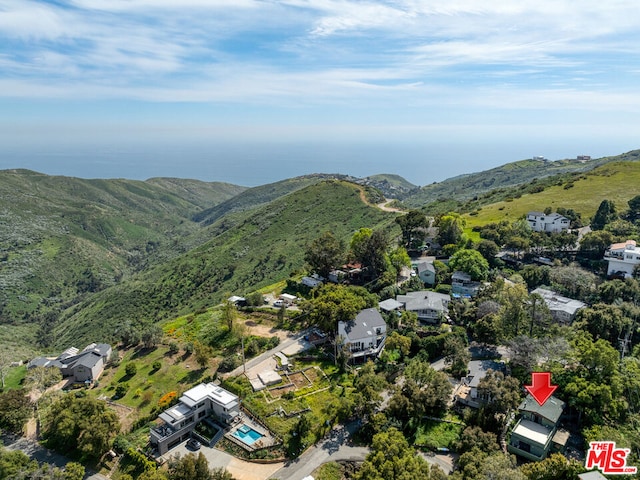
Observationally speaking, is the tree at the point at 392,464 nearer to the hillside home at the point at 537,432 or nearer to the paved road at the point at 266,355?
the hillside home at the point at 537,432

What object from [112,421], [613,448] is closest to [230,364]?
[112,421]

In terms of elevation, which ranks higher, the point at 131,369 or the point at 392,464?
the point at 392,464

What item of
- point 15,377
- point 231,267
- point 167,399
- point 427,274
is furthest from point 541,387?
point 231,267

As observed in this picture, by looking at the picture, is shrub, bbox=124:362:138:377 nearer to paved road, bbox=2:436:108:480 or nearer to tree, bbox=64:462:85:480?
paved road, bbox=2:436:108:480

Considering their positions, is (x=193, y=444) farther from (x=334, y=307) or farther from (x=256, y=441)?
(x=334, y=307)

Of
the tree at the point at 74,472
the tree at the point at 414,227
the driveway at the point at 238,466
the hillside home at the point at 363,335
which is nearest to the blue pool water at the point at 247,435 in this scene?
the driveway at the point at 238,466

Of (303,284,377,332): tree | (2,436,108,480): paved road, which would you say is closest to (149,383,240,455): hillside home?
(2,436,108,480): paved road
